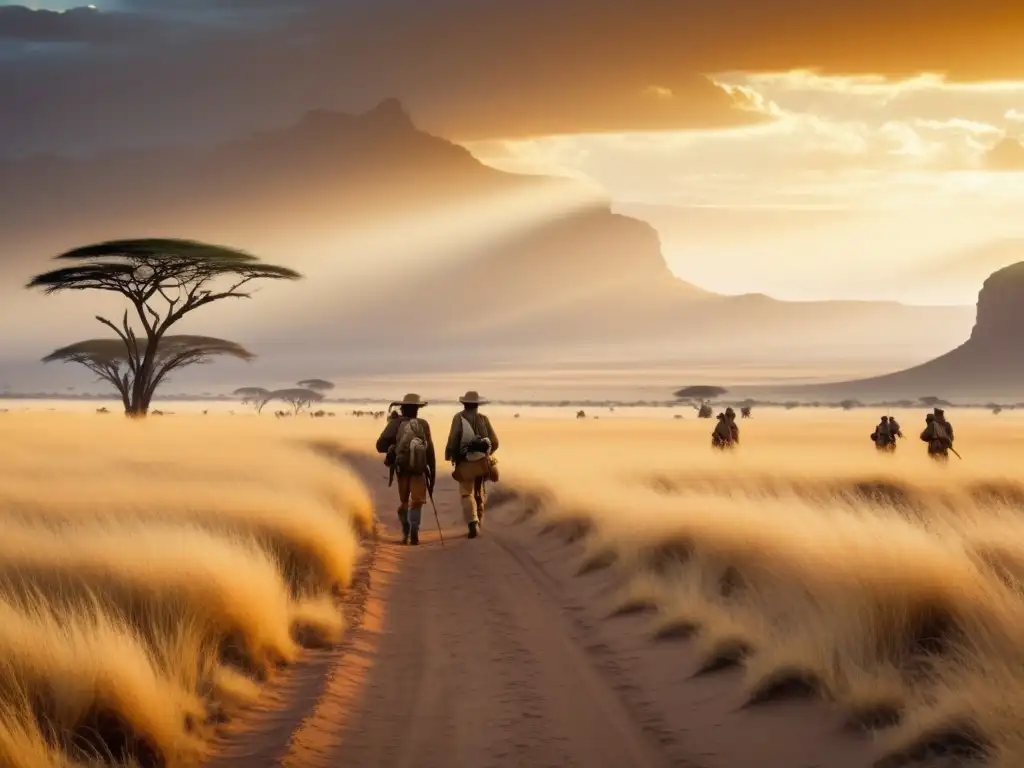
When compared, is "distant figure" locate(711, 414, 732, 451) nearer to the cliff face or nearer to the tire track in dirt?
the tire track in dirt

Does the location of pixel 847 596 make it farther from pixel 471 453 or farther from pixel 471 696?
pixel 471 453

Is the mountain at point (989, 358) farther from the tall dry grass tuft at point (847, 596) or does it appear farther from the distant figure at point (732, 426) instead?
the tall dry grass tuft at point (847, 596)

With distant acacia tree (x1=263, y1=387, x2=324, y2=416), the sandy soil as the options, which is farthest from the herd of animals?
distant acacia tree (x1=263, y1=387, x2=324, y2=416)

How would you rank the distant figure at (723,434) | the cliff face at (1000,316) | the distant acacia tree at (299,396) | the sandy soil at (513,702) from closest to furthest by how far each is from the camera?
the sandy soil at (513,702) → the distant figure at (723,434) → the distant acacia tree at (299,396) → the cliff face at (1000,316)

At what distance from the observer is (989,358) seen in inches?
7003

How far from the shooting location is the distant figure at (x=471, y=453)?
61.6 feet

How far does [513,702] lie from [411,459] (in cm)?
925

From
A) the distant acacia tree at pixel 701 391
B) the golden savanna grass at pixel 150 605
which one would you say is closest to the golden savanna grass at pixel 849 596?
the golden savanna grass at pixel 150 605

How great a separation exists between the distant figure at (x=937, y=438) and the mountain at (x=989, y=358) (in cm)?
15119

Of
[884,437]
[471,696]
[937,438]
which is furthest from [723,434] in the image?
[471,696]

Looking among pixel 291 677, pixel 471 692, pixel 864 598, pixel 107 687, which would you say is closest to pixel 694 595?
pixel 864 598

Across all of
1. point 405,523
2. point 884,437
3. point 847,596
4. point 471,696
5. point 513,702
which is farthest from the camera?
point 884,437

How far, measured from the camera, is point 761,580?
1180 centimetres

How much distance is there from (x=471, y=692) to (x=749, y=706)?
2.05m
